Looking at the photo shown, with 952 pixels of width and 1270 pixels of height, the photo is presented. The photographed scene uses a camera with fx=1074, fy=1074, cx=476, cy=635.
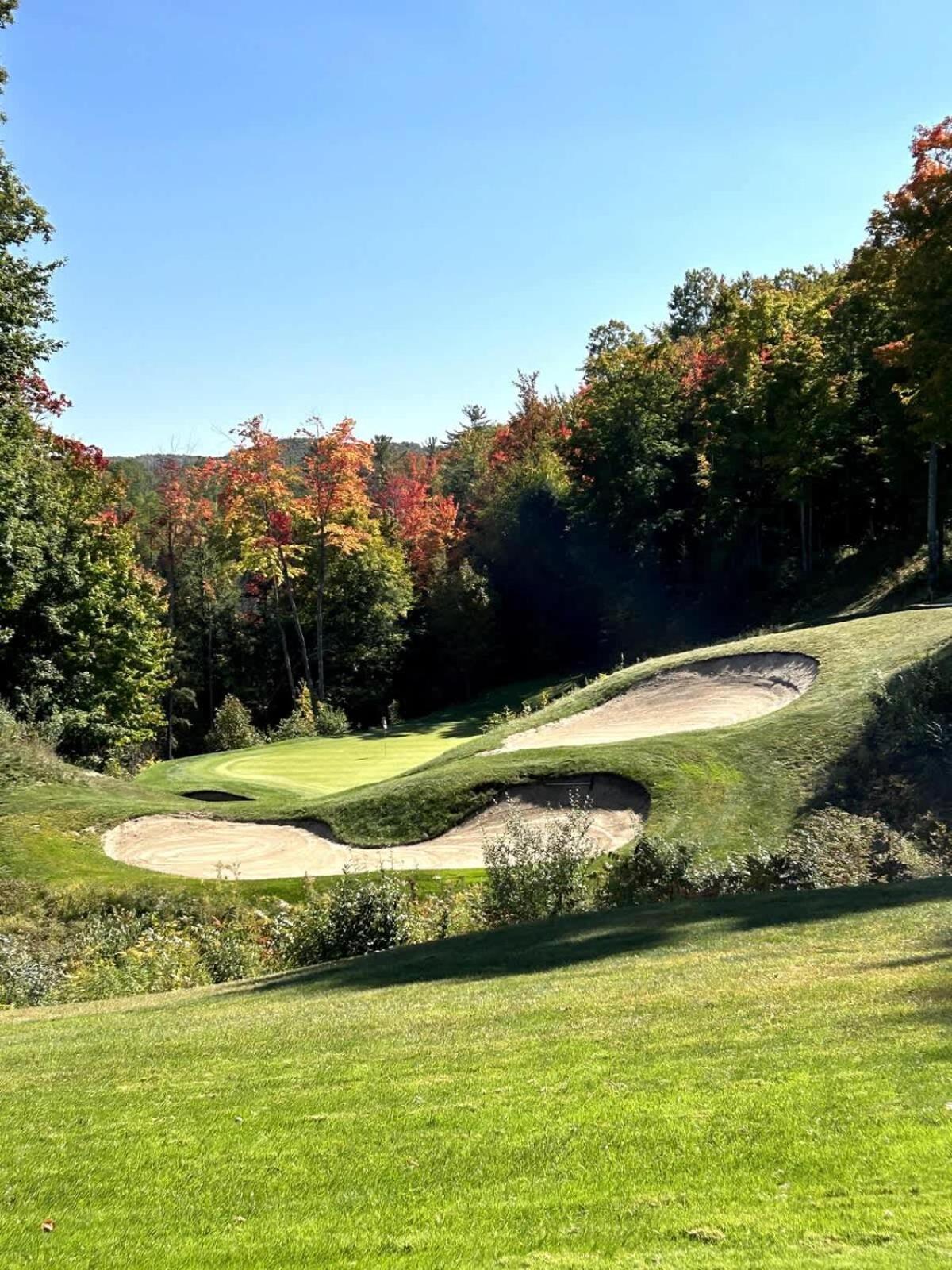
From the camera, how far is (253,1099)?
573 centimetres

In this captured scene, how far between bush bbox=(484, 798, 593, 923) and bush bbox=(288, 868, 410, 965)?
118 centimetres

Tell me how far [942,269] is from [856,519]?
23289 millimetres

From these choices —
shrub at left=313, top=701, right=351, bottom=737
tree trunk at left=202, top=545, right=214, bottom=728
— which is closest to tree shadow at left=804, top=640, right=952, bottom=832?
shrub at left=313, top=701, right=351, bottom=737

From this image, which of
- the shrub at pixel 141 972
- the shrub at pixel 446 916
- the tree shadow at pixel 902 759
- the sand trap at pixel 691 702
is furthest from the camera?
the sand trap at pixel 691 702

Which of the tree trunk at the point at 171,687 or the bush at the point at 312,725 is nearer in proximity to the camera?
the bush at the point at 312,725

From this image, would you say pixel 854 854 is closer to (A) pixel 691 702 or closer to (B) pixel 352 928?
(B) pixel 352 928

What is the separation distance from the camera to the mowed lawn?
3805mm

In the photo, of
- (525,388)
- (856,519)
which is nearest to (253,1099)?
(856,519)

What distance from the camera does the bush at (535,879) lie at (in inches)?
501

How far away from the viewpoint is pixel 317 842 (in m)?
18.3

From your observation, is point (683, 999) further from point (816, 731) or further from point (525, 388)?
point (525, 388)

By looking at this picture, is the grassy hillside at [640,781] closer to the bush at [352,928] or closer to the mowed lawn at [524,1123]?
the bush at [352,928]

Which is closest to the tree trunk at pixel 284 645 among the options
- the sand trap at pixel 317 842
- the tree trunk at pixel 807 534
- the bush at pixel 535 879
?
the tree trunk at pixel 807 534

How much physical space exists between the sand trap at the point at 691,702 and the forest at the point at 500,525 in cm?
732
